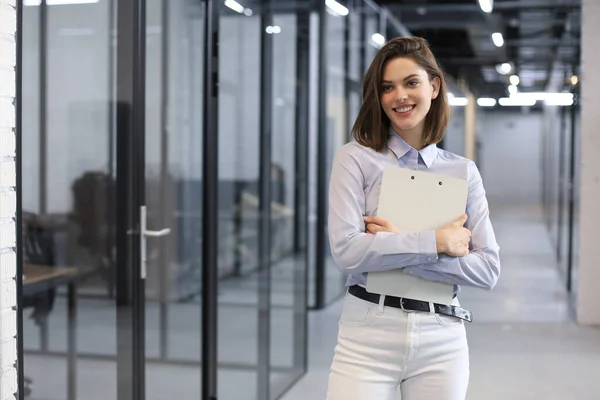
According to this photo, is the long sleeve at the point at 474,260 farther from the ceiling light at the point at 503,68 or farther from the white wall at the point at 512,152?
the white wall at the point at 512,152

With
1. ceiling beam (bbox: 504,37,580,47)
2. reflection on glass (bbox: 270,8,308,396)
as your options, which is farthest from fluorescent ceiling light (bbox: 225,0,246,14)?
ceiling beam (bbox: 504,37,580,47)

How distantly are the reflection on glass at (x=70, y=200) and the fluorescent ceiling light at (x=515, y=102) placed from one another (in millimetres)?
9670

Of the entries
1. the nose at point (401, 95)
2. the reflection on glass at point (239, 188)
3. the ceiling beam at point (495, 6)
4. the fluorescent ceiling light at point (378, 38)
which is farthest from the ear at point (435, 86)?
the fluorescent ceiling light at point (378, 38)

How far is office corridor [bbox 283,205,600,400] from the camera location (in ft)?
15.4

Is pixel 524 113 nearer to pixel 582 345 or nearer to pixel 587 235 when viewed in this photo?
pixel 587 235

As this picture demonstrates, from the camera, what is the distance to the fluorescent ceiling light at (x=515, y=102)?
12.4m

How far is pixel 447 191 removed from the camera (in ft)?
6.43

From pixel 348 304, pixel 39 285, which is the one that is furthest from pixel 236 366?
pixel 348 304

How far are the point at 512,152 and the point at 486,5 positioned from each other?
23.7 ft

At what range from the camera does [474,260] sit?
78.2 inches

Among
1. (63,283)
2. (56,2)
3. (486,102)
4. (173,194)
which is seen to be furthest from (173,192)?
(486,102)

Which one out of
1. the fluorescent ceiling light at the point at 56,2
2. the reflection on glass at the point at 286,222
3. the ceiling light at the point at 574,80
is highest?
the ceiling light at the point at 574,80

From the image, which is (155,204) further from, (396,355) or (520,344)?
(520,344)

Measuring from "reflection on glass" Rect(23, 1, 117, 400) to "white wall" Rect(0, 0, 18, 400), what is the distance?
58cm
